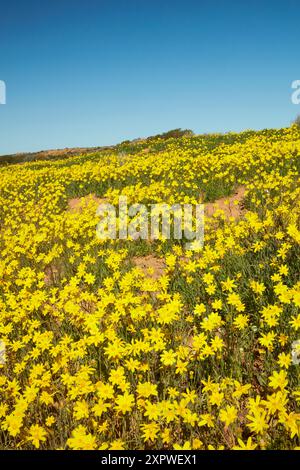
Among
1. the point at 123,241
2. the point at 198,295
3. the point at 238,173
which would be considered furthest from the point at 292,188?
the point at 198,295

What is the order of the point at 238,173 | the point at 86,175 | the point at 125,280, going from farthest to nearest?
1. the point at 86,175
2. the point at 238,173
3. the point at 125,280

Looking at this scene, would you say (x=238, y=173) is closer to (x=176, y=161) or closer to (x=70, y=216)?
(x=176, y=161)

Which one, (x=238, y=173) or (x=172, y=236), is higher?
(x=238, y=173)

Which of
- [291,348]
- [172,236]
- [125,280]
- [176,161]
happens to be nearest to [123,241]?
[172,236]

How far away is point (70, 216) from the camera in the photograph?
1002 centimetres

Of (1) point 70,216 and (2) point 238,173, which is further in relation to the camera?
(2) point 238,173

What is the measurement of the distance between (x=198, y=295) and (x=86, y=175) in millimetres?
12333
